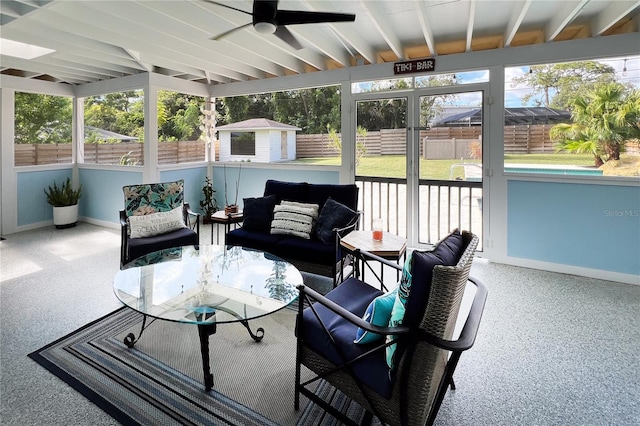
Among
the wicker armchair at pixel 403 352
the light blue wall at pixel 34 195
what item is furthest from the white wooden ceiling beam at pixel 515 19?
the light blue wall at pixel 34 195

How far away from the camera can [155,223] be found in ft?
12.2

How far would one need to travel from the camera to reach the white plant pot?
19.3 feet

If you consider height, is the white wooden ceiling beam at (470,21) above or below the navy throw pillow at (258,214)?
above

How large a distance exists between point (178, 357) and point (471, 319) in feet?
6.05

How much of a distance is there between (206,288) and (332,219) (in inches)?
58.8

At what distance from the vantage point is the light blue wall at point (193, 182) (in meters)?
6.05

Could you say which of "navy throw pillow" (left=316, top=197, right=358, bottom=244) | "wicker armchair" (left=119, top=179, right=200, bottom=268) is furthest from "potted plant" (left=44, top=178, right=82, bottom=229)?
"navy throw pillow" (left=316, top=197, right=358, bottom=244)

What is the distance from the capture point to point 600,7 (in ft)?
10.8

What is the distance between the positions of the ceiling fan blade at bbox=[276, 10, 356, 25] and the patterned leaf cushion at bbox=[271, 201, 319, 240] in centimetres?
181

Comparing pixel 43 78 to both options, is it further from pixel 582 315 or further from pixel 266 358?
pixel 582 315

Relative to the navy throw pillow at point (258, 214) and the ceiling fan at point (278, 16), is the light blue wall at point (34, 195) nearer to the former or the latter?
the navy throw pillow at point (258, 214)

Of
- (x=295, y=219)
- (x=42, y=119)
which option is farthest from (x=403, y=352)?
(x=42, y=119)

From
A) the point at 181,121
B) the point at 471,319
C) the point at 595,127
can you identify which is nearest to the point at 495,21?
the point at 595,127

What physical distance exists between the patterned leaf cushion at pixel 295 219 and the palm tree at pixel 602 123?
2896 mm
